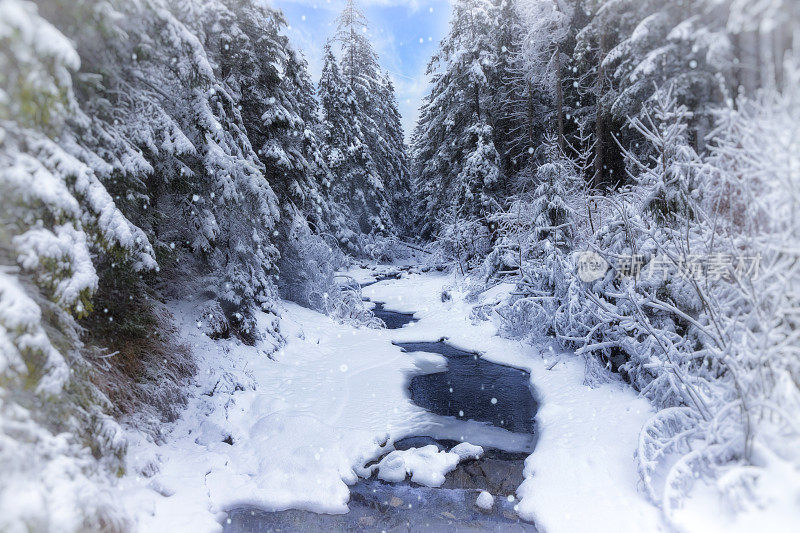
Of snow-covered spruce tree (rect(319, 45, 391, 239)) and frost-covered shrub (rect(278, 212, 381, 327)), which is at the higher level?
snow-covered spruce tree (rect(319, 45, 391, 239))

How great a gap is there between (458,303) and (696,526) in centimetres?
1267

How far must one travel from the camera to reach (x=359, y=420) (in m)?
8.52

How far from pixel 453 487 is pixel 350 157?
2230cm

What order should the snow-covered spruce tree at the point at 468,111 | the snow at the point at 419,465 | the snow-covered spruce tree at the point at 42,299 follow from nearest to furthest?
the snow-covered spruce tree at the point at 42,299, the snow at the point at 419,465, the snow-covered spruce tree at the point at 468,111

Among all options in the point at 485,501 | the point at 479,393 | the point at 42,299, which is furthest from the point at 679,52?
the point at 42,299

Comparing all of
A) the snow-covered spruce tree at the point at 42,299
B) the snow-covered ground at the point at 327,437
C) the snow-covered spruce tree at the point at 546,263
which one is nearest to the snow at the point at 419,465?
the snow-covered ground at the point at 327,437

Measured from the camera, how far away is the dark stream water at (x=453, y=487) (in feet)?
18.8

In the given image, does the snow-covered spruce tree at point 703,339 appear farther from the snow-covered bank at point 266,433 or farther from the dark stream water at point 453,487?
the snow-covered bank at point 266,433

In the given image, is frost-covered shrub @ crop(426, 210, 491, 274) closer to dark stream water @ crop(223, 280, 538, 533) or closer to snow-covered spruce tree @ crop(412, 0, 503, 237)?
snow-covered spruce tree @ crop(412, 0, 503, 237)

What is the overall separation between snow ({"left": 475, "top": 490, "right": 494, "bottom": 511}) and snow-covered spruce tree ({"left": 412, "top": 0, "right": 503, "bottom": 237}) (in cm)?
1539

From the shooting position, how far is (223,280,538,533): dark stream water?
226 inches

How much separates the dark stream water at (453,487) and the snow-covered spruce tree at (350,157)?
59.9 ft

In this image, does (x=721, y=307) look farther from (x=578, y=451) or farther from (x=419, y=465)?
(x=419, y=465)

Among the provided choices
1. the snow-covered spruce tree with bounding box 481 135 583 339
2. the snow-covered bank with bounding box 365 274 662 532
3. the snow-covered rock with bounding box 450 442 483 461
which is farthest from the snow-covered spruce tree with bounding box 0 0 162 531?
the snow-covered spruce tree with bounding box 481 135 583 339
